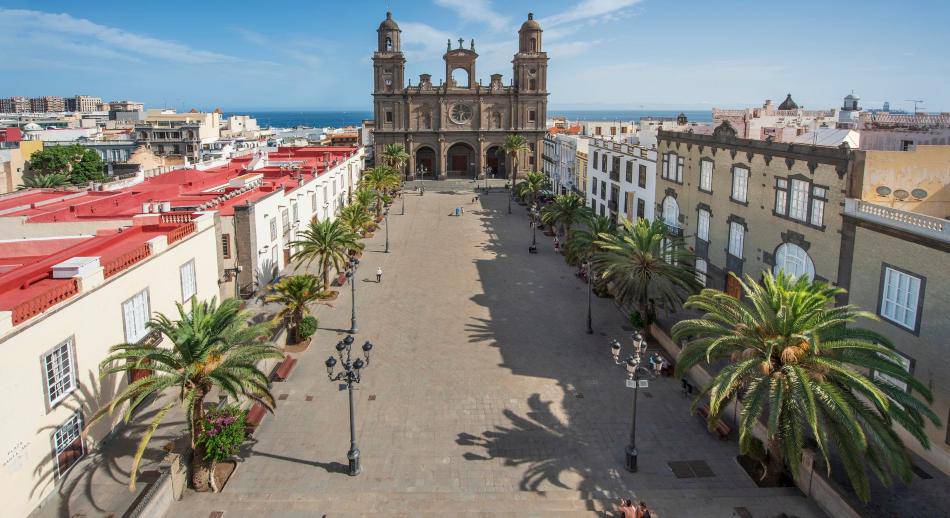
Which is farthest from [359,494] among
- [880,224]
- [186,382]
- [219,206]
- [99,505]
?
[219,206]

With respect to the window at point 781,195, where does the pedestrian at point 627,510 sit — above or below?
below

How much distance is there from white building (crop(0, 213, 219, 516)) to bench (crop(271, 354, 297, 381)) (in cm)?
456

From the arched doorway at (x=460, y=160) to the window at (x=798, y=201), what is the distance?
261 ft

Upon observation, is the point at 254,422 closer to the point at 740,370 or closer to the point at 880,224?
the point at 740,370

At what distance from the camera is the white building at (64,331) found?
50.1ft

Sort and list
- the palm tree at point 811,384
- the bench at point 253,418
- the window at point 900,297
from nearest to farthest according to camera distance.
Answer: the palm tree at point 811,384 → the window at point 900,297 → the bench at point 253,418

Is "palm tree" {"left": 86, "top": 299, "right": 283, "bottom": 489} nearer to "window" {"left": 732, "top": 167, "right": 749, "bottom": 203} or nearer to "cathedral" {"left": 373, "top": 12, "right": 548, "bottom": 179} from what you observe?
"window" {"left": 732, "top": 167, "right": 749, "bottom": 203}

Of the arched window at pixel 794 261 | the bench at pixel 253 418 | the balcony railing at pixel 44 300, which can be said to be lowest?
the bench at pixel 253 418

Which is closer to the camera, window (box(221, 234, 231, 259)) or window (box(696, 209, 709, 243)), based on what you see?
window (box(221, 234, 231, 259))

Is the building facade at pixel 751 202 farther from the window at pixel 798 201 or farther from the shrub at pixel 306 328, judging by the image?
the shrub at pixel 306 328

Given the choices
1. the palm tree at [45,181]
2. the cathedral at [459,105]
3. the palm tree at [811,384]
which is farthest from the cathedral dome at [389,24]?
the palm tree at [811,384]

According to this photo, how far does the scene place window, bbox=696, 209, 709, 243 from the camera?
34125mm

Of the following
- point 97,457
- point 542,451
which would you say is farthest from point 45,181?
point 542,451

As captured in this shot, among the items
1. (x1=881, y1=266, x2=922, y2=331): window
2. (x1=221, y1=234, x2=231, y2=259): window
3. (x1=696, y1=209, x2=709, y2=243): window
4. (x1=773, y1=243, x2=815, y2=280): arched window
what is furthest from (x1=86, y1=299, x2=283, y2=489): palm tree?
(x1=696, y1=209, x2=709, y2=243): window
